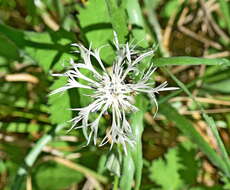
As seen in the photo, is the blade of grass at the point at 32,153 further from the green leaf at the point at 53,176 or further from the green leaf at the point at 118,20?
the green leaf at the point at 118,20

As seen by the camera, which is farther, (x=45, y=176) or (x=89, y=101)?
(x=45, y=176)

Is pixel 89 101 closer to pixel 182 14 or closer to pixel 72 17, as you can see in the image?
pixel 72 17

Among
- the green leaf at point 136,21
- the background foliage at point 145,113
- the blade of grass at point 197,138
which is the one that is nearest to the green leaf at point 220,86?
the background foliage at point 145,113

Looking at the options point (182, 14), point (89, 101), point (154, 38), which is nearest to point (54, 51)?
point (89, 101)

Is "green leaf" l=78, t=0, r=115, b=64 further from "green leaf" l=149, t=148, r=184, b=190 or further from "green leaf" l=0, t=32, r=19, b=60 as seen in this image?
"green leaf" l=149, t=148, r=184, b=190

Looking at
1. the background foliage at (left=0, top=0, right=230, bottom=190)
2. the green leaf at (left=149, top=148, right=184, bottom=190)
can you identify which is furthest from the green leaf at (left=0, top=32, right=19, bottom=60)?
the green leaf at (left=149, top=148, right=184, bottom=190)
